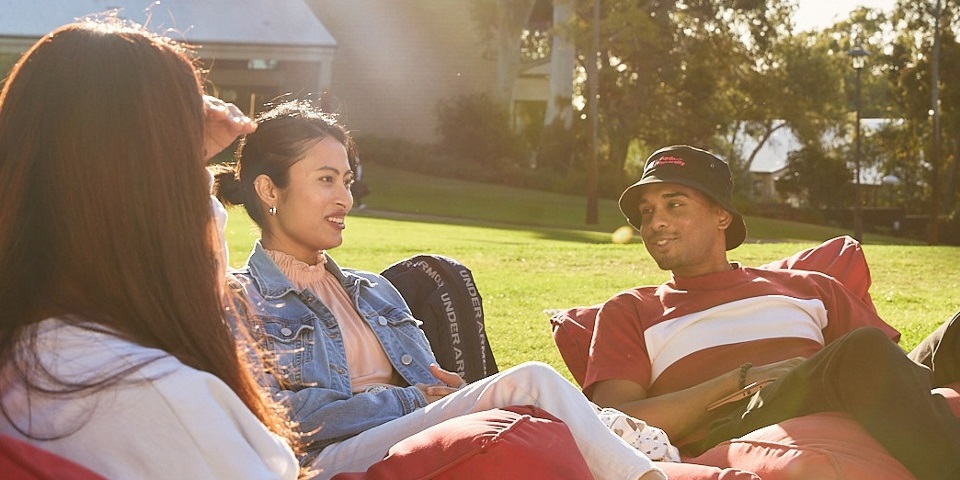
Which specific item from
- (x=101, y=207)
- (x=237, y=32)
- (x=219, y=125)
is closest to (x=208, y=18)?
(x=237, y=32)

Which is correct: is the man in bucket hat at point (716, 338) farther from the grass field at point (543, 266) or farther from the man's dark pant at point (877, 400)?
the grass field at point (543, 266)

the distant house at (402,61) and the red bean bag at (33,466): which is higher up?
the distant house at (402,61)

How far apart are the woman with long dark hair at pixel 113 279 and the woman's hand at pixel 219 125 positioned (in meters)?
0.16

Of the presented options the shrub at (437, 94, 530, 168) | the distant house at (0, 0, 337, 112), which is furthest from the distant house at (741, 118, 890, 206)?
the distant house at (0, 0, 337, 112)

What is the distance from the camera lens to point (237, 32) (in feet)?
123

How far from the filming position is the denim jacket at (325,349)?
4012 millimetres

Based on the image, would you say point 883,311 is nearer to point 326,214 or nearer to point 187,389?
point 326,214

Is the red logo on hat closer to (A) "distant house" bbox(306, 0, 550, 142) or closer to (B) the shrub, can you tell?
(B) the shrub

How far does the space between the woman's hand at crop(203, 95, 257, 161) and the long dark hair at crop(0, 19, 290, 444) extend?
183 millimetres

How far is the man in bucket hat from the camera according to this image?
4.26 metres

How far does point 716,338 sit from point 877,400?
117 centimetres

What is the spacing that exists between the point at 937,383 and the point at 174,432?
368 cm

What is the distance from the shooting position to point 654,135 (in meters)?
46.5

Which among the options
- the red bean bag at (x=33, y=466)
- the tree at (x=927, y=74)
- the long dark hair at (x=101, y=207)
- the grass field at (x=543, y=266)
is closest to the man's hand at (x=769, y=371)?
the grass field at (x=543, y=266)
